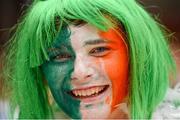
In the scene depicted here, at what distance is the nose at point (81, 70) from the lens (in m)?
0.76

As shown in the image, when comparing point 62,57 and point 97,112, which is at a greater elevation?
point 62,57

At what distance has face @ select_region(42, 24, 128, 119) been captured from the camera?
30.1 inches

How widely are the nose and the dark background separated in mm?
288

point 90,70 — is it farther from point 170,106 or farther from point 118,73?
point 170,106

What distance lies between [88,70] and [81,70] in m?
0.01

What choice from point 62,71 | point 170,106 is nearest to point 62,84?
point 62,71

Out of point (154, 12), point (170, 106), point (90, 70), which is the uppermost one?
point (154, 12)

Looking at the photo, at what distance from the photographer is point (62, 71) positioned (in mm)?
780

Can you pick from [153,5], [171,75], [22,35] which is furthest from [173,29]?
[22,35]

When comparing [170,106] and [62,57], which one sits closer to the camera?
[62,57]

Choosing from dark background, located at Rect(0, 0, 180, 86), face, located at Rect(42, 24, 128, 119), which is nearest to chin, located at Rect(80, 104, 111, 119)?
face, located at Rect(42, 24, 128, 119)

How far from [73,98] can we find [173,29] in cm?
40

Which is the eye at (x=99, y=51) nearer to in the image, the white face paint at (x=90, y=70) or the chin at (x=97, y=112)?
the white face paint at (x=90, y=70)

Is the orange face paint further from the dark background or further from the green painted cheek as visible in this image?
the dark background
